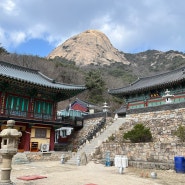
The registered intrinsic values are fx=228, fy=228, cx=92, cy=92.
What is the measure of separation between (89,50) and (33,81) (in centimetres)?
11038

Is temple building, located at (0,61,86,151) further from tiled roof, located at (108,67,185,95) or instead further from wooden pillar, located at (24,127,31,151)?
tiled roof, located at (108,67,185,95)

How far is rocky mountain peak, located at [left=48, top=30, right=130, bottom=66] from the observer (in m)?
125

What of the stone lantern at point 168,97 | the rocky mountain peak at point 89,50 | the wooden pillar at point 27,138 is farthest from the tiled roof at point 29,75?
the rocky mountain peak at point 89,50

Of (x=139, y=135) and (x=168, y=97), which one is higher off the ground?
(x=168, y=97)

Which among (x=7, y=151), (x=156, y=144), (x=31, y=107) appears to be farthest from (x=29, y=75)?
(x=7, y=151)

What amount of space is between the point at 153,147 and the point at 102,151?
521 cm

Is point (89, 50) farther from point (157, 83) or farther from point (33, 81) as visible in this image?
point (33, 81)

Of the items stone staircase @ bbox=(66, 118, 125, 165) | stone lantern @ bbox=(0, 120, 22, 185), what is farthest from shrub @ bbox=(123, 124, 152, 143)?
stone lantern @ bbox=(0, 120, 22, 185)

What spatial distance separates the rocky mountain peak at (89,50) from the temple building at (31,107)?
9529 cm

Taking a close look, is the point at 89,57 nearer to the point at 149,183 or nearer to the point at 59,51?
the point at 59,51

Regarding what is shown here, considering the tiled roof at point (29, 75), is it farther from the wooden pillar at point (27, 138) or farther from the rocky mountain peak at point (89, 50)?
the rocky mountain peak at point (89, 50)

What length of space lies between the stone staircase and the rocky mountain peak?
95.8m

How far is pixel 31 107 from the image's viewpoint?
2388cm

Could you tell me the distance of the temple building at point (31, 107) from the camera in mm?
21969
